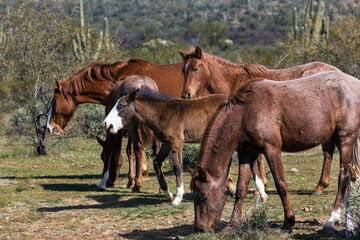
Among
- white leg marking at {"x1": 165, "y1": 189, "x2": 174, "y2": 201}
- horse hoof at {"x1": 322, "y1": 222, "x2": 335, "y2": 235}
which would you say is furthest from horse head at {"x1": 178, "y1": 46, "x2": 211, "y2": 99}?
horse hoof at {"x1": 322, "y1": 222, "x2": 335, "y2": 235}

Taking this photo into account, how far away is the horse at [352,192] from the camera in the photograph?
20.3 ft

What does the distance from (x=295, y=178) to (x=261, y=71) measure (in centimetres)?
330

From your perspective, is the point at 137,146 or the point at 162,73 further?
the point at 162,73

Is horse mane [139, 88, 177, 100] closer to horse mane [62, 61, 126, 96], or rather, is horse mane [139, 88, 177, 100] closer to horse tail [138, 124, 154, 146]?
horse tail [138, 124, 154, 146]

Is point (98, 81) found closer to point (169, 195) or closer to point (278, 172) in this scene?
point (169, 195)

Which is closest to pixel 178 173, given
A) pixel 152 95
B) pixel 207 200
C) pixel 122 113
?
pixel 122 113

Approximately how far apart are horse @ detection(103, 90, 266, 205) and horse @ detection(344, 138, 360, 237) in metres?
2.28

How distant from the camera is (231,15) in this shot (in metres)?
84.5

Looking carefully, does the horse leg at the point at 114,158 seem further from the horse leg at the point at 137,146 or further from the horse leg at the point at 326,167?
the horse leg at the point at 326,167

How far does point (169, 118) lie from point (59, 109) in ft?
13.8

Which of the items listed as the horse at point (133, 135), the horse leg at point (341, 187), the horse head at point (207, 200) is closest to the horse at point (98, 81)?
the horse at point (133, 135)

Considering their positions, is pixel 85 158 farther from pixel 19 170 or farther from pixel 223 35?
pixel 223 35

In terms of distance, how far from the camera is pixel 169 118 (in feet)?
29.4

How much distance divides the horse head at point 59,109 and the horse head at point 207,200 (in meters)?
6.61
